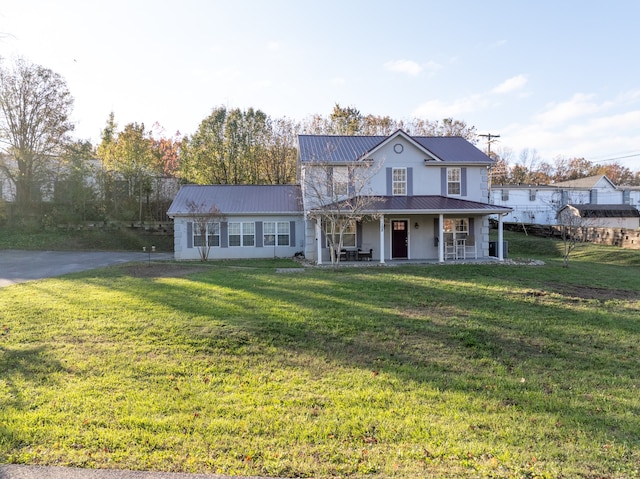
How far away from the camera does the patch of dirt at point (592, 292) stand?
33.9ft

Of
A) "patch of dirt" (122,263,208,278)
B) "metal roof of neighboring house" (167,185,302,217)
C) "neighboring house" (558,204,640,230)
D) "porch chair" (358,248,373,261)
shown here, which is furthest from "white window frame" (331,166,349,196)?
"neighboring house" (558,204,640,230)

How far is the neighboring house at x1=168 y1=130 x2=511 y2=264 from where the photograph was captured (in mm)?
19688

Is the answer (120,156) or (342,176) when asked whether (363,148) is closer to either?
(342,176)

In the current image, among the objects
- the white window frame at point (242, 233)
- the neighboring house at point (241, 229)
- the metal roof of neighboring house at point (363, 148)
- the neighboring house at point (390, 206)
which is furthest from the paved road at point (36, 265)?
the metal roof of neighboring house at point (363, 148)

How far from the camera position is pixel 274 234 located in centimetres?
2223

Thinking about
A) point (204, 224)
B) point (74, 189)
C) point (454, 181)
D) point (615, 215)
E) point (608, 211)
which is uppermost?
point (74, 189)

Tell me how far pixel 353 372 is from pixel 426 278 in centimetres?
826

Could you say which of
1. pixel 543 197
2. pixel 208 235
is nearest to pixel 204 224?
pixel 208 235

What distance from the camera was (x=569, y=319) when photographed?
8.08m

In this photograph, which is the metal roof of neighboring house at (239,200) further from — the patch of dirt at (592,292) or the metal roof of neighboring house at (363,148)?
the patch of dirt at (592,292)

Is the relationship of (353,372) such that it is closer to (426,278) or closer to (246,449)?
(246,449)

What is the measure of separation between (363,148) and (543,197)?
96.6 feet

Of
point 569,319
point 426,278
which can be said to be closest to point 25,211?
point 426,278

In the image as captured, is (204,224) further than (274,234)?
No
